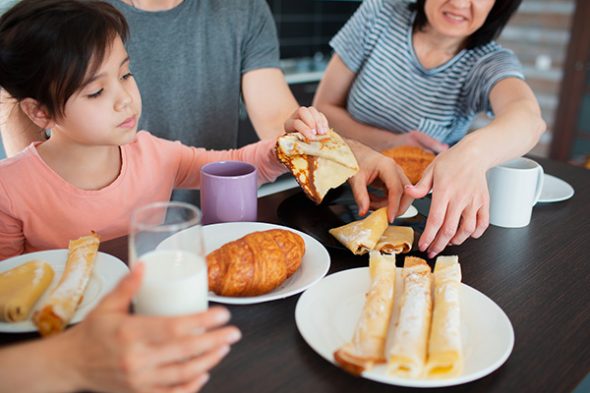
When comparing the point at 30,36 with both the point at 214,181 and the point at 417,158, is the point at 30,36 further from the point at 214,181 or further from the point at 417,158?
the point at 417,158

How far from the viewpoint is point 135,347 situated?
55cm

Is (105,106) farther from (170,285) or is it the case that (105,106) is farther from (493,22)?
(493,22)

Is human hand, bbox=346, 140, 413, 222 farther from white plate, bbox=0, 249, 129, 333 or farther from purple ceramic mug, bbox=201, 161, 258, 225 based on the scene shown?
white plate, bbox=0, 249, 129, 333

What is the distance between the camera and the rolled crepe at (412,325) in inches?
26.6

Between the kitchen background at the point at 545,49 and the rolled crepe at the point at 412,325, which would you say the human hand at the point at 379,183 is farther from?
the kitchen background at the point at 545,49

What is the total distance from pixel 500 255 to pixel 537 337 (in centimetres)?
29

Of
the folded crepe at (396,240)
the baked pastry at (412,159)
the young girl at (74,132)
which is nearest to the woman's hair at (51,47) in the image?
the young girl at (74,132)

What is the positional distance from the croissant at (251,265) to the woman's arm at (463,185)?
0.30 metres

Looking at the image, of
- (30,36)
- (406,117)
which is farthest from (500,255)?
(30,36)

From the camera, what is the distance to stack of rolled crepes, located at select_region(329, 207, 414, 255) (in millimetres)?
1003

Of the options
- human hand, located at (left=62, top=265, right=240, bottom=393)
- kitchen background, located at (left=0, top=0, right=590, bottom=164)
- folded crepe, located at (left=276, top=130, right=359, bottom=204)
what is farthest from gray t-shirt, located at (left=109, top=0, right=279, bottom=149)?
kitchen background, located at (left=0, top=0, right=590, bottom=164)

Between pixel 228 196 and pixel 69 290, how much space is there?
38 centimetres

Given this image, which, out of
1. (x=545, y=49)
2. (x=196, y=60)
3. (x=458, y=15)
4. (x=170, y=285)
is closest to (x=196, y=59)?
(x=196, y=60)

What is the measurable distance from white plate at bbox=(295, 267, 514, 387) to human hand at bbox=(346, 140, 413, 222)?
258 millimetres
